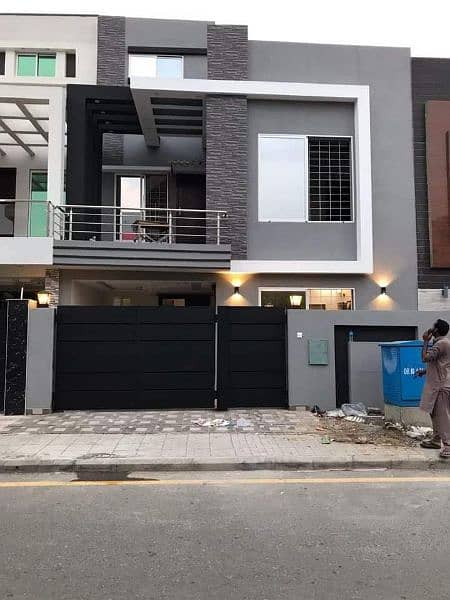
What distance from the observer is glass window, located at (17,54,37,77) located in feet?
Answer: 51.5

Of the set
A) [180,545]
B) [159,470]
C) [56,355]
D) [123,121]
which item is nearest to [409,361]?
[159,470]

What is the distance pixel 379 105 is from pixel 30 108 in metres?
9.22

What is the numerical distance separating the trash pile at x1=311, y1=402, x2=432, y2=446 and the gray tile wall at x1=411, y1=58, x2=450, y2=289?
17.7 feet

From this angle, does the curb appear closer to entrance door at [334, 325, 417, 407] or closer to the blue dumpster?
the blue dumpster

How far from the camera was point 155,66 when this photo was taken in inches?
603

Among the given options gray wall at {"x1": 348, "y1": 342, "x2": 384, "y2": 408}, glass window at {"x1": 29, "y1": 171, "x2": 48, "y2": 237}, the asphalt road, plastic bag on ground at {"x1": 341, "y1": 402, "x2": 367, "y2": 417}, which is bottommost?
the asphalt road

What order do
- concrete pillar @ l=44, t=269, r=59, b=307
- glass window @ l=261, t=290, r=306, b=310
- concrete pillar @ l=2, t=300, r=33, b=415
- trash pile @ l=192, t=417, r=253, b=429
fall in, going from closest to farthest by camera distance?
trash pile @ l=192, t=417, r=253, b=429
concrete pillar @ l=2, t=300, r=33, b=415
concrete pillar @ l=44, t=269, r=59, b=307
glass window @ l=261, t=290, r=306, b=310

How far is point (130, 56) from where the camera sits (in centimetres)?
1519

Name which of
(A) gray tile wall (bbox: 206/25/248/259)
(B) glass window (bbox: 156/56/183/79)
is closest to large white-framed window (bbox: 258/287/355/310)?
(A) gray tile wall (bbox: 206/25/248/259)

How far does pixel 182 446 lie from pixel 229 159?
8.24 meters

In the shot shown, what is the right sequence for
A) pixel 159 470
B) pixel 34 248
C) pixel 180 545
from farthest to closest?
pixel 34 248 → pixel 159 470 → pixel 180 545

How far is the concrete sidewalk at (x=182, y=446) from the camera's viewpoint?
6594 mm

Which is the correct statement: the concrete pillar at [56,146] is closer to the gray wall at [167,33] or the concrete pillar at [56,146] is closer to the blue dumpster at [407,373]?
the gray wall at [167,33]

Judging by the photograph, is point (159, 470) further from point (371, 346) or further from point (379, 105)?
point (379, 105)
